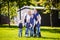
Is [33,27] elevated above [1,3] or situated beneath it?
situated beneath

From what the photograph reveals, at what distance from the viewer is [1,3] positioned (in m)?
51.2

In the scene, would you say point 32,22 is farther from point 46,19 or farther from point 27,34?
point 46,19

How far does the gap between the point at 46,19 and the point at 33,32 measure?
25.6 metres

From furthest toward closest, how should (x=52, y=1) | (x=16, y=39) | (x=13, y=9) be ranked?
(x=13, y=9) → (x=52, y=1) → (x=16, y=39)

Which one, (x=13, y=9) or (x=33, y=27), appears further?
(x=13, y=9)

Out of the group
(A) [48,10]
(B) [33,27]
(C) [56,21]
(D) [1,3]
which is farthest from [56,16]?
(B) [33,27]

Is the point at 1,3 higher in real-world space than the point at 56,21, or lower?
higher

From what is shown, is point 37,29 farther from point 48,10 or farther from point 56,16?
point 56,16

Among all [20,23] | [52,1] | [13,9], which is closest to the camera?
[20,23]

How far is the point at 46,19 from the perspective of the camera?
Answer: 48.1 metres

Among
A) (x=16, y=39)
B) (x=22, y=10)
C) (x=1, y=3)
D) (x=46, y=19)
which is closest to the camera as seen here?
(x=16, y=39)

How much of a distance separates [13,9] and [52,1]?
1830cm

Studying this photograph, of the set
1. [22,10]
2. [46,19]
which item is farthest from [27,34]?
[22,10]

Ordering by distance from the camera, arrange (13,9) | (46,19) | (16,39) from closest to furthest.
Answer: (16,39), (46,19), (13,9)
